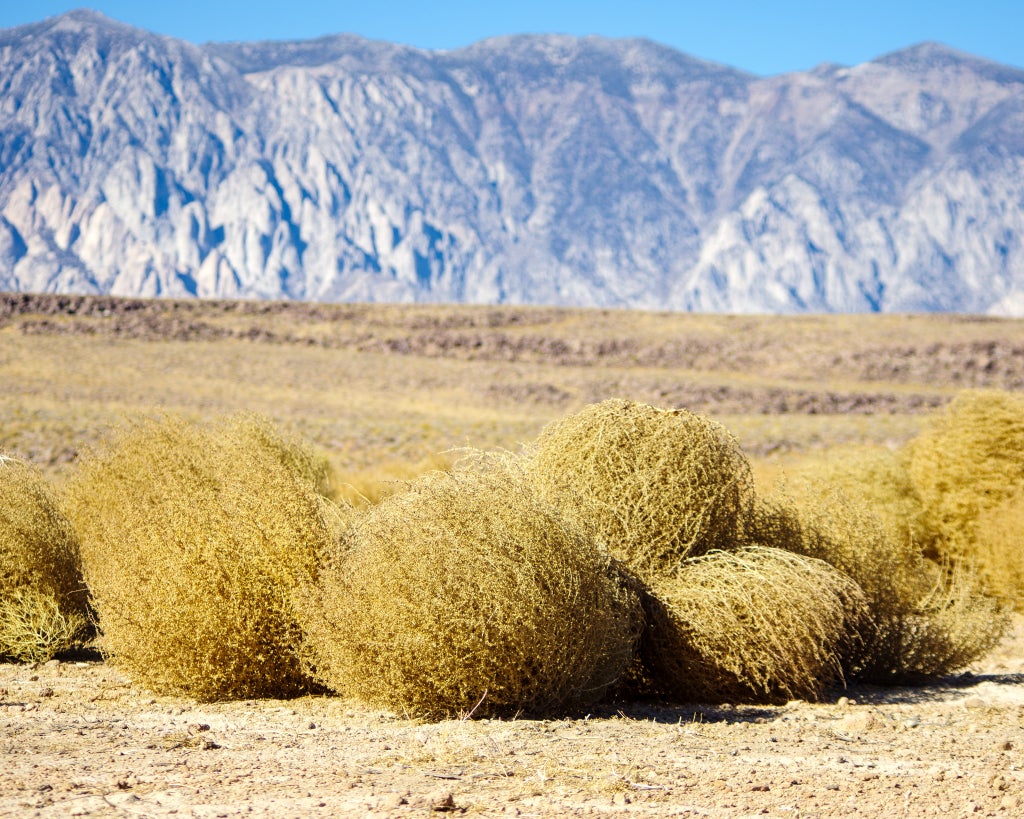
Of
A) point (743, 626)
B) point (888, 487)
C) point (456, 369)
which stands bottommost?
point (743, 626)

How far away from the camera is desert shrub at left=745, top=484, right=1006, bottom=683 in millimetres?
8938

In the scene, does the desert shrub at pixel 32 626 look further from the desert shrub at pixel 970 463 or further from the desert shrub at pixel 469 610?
the desert shrub at pixel 970 463

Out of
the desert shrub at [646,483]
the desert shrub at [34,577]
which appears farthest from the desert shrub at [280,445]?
the desert shrub at [646,483]

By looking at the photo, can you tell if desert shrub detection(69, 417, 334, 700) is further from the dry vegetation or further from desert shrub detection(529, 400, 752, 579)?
desert shrub detection(529, 400, 752, 579)

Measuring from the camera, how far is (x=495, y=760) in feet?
19.8

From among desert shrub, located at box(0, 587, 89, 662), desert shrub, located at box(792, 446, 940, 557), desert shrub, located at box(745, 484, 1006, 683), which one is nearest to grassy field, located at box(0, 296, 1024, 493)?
desert shrub, located at box(792, 446, 940, 557)

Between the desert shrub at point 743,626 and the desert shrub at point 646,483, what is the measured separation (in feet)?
0.67

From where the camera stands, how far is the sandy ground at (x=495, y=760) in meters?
5.29

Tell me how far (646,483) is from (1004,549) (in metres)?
6.19

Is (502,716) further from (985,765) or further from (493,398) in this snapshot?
(493,398)

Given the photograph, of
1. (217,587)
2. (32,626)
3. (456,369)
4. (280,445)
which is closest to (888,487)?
(280,445)

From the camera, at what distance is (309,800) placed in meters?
5.25

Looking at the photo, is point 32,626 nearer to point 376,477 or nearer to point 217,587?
Result: point 217,587

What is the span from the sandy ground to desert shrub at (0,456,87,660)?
1.11m
